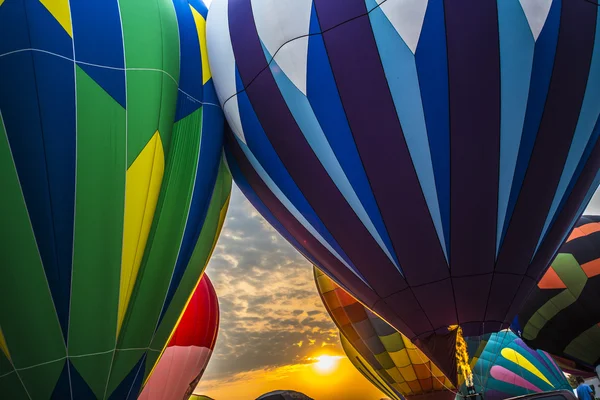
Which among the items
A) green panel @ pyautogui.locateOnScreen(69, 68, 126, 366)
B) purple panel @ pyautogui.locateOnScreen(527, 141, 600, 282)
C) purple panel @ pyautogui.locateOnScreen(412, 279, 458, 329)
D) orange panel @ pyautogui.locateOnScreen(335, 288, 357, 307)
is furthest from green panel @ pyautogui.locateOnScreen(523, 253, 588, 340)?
green panel @ pyautogui.locateOnScreen(69, 68, 126, 366)

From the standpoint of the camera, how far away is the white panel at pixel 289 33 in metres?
4.20

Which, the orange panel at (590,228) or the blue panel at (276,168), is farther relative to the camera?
the orange panel at (590,228)

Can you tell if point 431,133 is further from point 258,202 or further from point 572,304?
point 572,304

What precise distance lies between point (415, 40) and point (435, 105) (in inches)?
22.8

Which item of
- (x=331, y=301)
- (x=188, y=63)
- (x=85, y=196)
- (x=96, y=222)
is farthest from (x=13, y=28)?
(x=331, y=301)

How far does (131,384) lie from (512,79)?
14.4 ft

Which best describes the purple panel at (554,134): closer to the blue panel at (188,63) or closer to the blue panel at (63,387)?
the blue panel at (188,63)

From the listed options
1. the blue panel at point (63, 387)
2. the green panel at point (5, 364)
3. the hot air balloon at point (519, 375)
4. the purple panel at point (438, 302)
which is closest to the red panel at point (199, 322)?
the blue panel at point (63, 387)

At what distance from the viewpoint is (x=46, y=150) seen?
3803mm

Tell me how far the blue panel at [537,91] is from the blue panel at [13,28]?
4.32 metres

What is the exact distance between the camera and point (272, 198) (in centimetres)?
521

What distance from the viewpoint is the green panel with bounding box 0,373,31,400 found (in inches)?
150

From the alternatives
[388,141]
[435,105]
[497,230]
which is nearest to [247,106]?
[388,141]

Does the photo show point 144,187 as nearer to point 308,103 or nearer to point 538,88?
point 308,103
